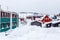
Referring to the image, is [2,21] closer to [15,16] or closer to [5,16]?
[5,16]

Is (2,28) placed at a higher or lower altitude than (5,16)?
lower

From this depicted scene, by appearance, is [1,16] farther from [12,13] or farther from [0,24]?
[12,13]

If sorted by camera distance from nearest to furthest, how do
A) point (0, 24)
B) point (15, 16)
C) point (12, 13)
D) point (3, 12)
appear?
point (0, 24) < point (3, 12) < point (12, 13) < point (15, 16)

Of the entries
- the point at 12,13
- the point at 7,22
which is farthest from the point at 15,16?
the point at 7,22

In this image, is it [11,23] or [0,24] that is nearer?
[0,24]

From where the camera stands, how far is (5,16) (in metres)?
23.2

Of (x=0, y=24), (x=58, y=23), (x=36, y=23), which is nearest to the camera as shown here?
(x=0, y=24)

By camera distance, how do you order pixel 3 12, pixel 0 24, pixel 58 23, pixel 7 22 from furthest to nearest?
pixel 58 23, pixel 7 22, pixel 3 12, pixel 0 24

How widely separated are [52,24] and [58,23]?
119 cm

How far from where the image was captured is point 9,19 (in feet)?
82.6

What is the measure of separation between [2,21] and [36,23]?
13.9 meters

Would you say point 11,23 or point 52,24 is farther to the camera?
point 52,24

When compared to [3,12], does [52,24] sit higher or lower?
lower

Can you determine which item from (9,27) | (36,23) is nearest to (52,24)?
(36,23)
